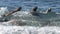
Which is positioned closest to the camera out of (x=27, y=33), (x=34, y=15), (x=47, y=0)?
(x=27, y=33)

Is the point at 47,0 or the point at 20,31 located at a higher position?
the point at 20,31

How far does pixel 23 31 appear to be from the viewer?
8.28 m

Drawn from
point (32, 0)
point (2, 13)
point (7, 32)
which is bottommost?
point (32, 0)

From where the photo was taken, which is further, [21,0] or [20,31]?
[21,0]

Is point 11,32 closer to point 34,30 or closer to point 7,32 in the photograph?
point 7,32

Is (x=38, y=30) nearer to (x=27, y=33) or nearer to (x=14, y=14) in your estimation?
(x=27, y=33)

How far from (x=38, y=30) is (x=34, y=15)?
7.43 metres

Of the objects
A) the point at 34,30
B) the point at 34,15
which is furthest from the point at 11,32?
the point at 34,15

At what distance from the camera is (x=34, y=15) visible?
1587 cm

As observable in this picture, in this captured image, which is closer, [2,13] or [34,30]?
[34,30]

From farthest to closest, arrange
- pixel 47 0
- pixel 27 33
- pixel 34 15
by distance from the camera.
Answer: pixel 47 0 → pixel 34 15 → pixel 27 33

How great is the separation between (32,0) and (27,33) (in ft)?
80.5

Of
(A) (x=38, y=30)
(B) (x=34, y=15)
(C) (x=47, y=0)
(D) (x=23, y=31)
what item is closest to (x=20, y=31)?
(D) (x=23, y=31)

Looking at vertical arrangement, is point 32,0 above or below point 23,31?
below
